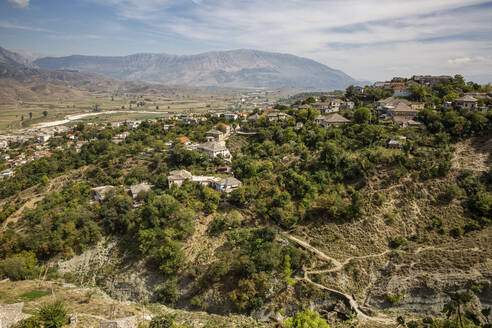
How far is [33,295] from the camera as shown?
81.1ft

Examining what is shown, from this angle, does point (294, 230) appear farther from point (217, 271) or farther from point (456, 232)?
point (456, 232)

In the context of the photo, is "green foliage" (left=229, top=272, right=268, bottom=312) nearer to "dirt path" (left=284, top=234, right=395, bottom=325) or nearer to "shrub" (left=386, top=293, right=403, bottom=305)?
"dirt path" (left=284, top=234, right=395, bottom=325)

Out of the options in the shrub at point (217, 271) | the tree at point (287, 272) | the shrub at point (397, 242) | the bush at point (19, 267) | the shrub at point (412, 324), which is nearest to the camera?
the shrub at point (412, 324)

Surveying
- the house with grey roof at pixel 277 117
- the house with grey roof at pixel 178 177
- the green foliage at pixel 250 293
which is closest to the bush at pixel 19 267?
the house with grey roof at pixel 178 177

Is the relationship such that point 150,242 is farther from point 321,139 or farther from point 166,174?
point 321,139

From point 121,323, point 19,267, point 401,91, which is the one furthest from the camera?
point 401,91

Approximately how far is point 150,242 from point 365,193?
969 inches

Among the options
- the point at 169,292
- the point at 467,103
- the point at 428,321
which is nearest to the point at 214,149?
the point at 169,292

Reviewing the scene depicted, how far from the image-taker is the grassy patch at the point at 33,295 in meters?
24.0

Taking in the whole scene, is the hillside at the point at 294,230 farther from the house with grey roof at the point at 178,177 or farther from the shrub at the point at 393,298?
the house with grey roof at the point at 178,177

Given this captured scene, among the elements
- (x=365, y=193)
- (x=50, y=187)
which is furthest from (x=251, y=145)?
(x=50, y=187)

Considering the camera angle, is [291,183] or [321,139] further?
[321,139]

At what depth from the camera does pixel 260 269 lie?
25.8m

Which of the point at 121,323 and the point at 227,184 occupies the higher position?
the point at 227,184
